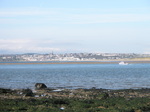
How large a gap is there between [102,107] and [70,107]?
178 centimetres

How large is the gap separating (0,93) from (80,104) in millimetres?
10092

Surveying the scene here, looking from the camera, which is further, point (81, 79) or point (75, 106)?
point (81, 79)

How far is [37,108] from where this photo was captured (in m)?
18.5

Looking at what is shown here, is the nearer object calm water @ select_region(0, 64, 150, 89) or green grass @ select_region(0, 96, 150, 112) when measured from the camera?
green grass @ select_region(0, 96, 150, 112)

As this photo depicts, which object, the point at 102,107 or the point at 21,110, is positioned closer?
the point at 21,110

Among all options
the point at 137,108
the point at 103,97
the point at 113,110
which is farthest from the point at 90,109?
the point at 103,97

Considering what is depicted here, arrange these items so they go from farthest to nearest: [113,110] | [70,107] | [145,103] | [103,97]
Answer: [103,97], [145,103], [70,107], [113,110]

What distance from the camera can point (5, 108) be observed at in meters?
18.3

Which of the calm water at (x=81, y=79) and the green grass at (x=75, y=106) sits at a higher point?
the green grass at (x=75, y=106)

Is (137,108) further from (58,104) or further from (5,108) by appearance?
(5,108)

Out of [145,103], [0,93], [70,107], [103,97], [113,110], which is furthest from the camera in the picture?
[0,93]

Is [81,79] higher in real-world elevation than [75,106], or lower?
lower

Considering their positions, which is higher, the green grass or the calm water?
the green grass

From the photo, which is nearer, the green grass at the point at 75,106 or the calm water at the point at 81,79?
the green grass at the point at 75,106
